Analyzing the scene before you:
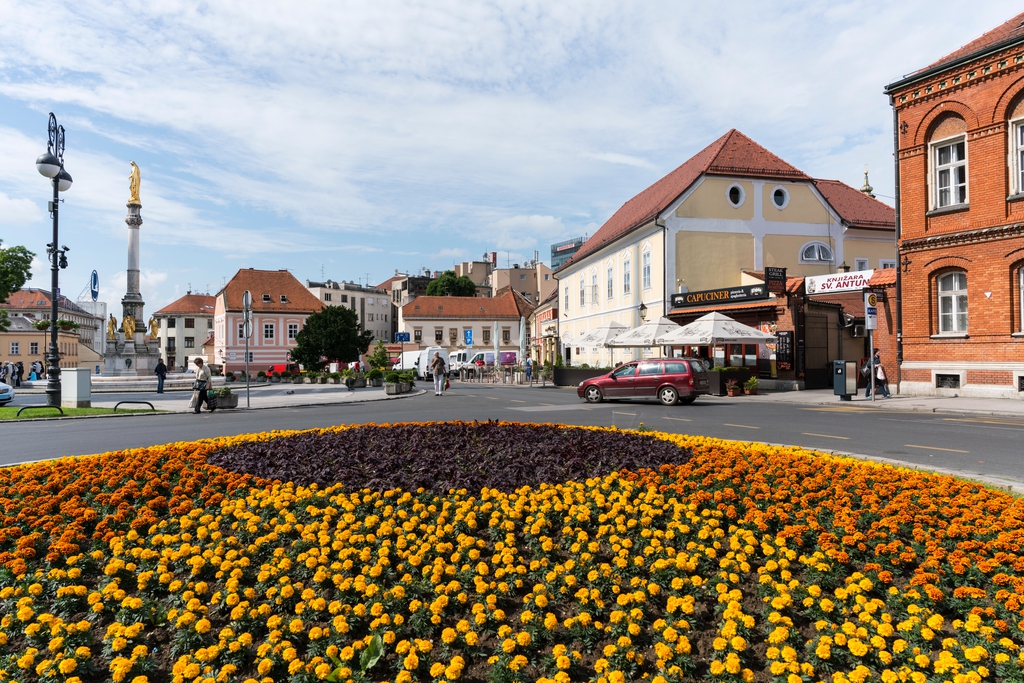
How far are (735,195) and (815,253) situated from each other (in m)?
6.29

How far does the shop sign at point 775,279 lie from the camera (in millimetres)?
27781

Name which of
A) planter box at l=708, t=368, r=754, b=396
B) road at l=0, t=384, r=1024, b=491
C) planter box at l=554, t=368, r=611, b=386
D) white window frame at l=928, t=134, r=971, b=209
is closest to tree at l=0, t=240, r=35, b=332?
road at l=0, t=384, r=1024, b=491

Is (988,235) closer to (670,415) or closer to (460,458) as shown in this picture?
(670,415)

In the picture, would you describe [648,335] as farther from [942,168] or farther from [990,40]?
[990,40]

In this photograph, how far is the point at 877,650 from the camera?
3691 millimetres

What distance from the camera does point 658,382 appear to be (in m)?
22.0

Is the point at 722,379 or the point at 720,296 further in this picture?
the point at 720,296

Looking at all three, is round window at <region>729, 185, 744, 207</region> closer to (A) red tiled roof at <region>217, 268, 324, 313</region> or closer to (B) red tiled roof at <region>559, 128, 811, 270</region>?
(B) red tiled roof at <region>559, 128, 811, 270</region>

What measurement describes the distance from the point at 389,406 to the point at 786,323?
672 inches

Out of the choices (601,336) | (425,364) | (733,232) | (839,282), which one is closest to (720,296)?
(839,282)

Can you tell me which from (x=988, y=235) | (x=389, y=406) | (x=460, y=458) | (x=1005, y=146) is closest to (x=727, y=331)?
(x=988, y=235)

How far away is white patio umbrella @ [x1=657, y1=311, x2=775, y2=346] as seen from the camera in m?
26.1

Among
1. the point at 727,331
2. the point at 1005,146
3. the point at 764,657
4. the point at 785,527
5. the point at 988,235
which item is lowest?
the point at 764,657

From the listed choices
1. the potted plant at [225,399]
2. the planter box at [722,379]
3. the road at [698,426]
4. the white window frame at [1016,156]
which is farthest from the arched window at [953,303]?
the potted plant at [225,399]
